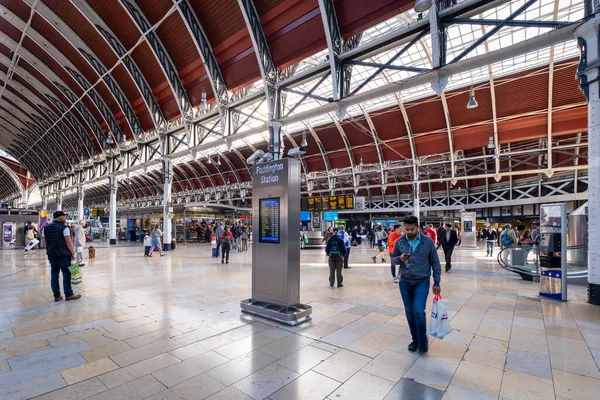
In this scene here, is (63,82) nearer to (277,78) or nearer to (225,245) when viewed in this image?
(225,245)

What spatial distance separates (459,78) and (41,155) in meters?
48.0

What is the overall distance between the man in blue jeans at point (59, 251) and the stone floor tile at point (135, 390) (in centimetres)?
486

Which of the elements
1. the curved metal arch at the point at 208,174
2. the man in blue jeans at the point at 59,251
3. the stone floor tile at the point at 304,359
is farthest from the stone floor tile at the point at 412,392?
the curved metal arch at the point at 208,174

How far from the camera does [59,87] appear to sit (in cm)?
2117

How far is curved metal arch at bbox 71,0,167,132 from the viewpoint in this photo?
14.0m

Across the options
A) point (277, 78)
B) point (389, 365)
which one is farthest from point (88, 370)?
point (277, 78)

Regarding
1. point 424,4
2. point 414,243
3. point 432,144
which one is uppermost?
point 432,144

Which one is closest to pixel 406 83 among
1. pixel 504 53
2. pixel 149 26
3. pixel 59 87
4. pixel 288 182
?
pixel 504 53

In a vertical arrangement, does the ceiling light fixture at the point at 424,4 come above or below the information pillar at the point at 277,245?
above

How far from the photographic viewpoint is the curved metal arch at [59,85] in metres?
18.2

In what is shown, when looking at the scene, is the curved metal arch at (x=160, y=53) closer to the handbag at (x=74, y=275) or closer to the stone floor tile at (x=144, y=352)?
the handbag at (x=74, y=275)

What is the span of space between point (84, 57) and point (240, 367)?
20.0 meters

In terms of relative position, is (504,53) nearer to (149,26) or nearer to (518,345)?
(518,345)

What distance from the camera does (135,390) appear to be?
3.02 m
